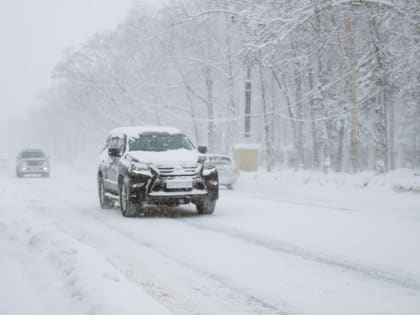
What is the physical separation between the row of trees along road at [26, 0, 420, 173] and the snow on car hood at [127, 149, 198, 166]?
6.17 metres

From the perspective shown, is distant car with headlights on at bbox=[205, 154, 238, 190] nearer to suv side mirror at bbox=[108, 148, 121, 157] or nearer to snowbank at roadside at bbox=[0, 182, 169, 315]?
suv side mirror at bbox=[108, 148, 121, 157]

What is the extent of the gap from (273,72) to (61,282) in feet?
102

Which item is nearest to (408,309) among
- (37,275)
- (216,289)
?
(216,289)

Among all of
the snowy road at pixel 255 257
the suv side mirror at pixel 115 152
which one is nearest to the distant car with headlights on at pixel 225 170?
the snowy road at pixel 255 257

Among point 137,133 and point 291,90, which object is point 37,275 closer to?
point 137,133

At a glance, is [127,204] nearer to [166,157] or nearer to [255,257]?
[166,157]

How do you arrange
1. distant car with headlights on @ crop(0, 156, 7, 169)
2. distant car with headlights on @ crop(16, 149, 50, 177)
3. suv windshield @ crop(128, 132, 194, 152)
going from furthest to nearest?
1. distant car with headlights on @ crop(0, 156, 7, 169)
2. distant car with headlights on @ crop(16, 149, 50, 177)
3. suv windshield @ crop(128, 132, 194, 152)

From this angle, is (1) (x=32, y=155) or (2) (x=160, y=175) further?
(1) (x=32, y=155)

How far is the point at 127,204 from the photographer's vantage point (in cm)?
1284

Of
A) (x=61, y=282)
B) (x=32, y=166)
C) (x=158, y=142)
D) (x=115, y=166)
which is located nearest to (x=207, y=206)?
(x=158, y=142)

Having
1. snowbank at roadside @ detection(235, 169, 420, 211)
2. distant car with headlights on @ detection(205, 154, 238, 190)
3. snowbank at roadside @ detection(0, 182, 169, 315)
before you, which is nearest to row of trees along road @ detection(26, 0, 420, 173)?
snowbank at roadside @ detection(235, 169, 420, 211)

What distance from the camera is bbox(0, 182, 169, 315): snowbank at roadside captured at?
5125 millimetres

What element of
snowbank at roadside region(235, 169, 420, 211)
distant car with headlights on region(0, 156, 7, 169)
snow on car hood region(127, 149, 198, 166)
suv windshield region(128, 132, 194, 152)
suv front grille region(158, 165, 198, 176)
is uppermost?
suv windshield region(128, 132, 194, 152)

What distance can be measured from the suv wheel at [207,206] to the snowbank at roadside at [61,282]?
182 inches
